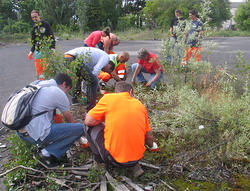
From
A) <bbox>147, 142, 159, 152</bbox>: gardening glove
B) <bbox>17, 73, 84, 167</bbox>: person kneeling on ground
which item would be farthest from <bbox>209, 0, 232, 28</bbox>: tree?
<bbox>17, 73, 84, 167</bbox>: person kneeling on ground

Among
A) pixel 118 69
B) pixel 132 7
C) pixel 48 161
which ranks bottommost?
pixel 48 161

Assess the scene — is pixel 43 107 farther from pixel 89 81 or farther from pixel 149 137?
pixel 89 81

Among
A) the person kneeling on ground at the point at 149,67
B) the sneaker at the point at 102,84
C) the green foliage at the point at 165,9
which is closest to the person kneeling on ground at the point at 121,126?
the person kneeling on ground at the point at 149,67

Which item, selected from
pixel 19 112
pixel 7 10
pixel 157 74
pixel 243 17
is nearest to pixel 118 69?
pixel 157 74

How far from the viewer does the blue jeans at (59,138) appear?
3082 millimetres

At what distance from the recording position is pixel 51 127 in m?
3.11

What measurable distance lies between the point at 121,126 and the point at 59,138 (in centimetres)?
105

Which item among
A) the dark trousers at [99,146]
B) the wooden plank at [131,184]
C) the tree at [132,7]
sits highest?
the tree at [132,7]

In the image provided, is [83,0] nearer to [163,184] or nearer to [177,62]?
[177,62]

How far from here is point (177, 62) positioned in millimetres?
5277

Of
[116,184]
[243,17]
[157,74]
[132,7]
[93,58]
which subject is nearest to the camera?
[116,184]

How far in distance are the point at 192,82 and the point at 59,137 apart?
359 centimetres

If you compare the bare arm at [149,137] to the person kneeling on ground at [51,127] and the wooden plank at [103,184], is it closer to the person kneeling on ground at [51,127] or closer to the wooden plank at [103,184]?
the wooden plank at [103,184]

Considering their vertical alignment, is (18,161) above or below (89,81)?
below
